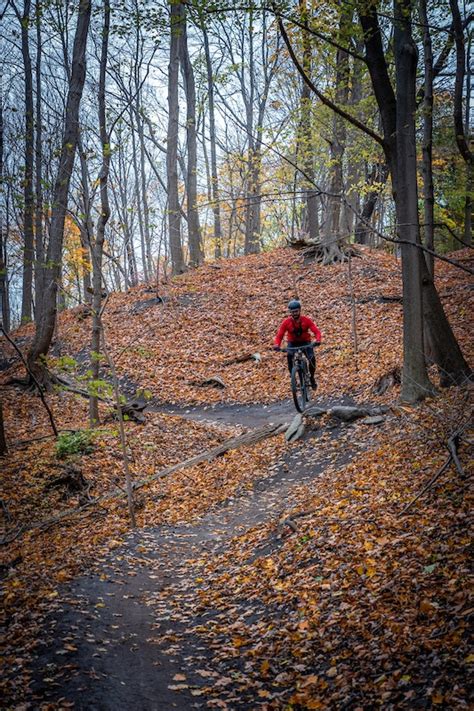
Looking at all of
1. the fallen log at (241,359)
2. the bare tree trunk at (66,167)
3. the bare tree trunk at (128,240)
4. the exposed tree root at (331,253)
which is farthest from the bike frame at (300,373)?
the exposed tree root at (331,253)

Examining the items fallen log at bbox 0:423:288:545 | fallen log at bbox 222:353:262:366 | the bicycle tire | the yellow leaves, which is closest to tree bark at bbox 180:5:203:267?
fallen log at bbox 222:353:262:366

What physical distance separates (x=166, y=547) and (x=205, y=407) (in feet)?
22.8

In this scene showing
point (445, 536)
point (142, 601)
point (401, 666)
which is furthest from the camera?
point (142, 601)

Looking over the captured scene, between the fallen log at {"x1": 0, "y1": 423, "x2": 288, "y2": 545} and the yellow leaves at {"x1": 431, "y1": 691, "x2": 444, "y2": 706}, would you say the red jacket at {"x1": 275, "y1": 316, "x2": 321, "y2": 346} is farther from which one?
the yellow leaves at {"x1": 431, "y1": 691, "x2": 444, "y2": 706}

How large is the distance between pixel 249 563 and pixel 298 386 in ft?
16.8

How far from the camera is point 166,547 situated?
670cm

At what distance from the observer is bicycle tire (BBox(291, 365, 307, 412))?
990 cm

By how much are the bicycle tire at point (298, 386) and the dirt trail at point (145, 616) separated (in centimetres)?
156

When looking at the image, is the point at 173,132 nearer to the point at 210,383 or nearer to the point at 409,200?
the point at 210,383

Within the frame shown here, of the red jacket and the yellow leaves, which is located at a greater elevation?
the red jacket

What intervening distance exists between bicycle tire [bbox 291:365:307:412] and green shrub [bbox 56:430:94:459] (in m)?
3.94

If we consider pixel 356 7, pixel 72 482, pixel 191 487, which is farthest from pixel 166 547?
pixel 356 7

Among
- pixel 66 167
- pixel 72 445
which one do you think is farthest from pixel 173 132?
pixel 72 445

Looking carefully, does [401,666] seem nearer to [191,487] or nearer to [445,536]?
[445,536]
